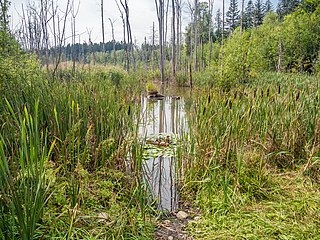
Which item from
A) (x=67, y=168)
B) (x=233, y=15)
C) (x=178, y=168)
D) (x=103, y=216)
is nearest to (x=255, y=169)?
(x=178, y=168)

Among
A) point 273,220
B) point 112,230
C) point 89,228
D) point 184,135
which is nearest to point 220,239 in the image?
point 273,220

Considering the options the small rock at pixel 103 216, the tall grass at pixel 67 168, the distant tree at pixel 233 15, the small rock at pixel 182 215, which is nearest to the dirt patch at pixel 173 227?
the small rock at pixel 182 215

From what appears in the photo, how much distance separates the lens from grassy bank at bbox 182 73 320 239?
1.97 m

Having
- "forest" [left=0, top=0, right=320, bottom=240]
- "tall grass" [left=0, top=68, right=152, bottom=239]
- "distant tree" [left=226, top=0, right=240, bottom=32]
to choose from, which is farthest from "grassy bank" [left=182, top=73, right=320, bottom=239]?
"distant tree" [left=226, top=0, right=240, bottom=32]

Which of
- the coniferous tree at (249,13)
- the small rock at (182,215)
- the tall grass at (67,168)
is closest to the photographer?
the tall grass at (67,168)

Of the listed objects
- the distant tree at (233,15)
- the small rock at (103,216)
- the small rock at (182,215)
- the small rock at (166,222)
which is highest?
the distant tree at (233,15)

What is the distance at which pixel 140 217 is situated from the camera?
2008 mm

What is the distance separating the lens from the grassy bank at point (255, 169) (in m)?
1.97

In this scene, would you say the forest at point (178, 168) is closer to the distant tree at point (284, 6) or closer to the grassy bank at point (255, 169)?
the grassy bank at point (255, 169)

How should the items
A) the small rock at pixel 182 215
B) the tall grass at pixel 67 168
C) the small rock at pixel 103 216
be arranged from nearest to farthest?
the tall grass at pixel 67 168 → the small rock at pixel 103 216 → the small rock at pixel 182 215

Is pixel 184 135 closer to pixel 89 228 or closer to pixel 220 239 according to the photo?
pixel 220 239

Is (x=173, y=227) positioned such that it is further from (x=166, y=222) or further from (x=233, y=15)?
(x=233, y=15)

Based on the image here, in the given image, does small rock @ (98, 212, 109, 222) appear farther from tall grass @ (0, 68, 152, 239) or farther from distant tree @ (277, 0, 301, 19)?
distant tree @ (277, 0, 301, 19)

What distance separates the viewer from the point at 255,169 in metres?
2.50
